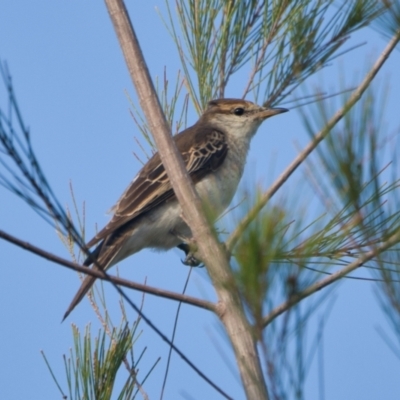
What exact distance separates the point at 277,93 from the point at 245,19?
448mm

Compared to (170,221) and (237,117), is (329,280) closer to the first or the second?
(170,221)

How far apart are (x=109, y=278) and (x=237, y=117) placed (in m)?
3.94

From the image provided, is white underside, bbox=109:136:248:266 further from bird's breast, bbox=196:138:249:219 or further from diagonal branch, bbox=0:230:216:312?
diagonal branch, bbox=0:230:216:312

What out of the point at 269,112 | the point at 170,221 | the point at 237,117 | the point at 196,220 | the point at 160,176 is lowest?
the point at 196,220

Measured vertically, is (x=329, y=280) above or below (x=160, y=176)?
below

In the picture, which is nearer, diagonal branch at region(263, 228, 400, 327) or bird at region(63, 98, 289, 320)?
diagonal branch at region(263, 228, 400, 327)

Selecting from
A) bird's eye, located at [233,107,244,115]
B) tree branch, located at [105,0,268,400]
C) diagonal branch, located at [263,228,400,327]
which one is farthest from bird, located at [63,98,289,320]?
diagonal branch, located at [263,228,400,327]

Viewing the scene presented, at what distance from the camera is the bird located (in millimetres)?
5637

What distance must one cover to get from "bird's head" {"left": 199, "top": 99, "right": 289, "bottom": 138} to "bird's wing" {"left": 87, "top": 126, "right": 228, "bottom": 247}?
13 cm

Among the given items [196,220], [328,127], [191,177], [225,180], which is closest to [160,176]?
[191,177]

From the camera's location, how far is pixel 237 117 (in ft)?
21.8

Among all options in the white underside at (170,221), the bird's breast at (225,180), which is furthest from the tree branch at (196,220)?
the bird's breast at (225,180)

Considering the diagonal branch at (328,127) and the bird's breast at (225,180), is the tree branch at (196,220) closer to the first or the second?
the diagonal branch at (328,127)

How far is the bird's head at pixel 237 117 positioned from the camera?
257 inches
